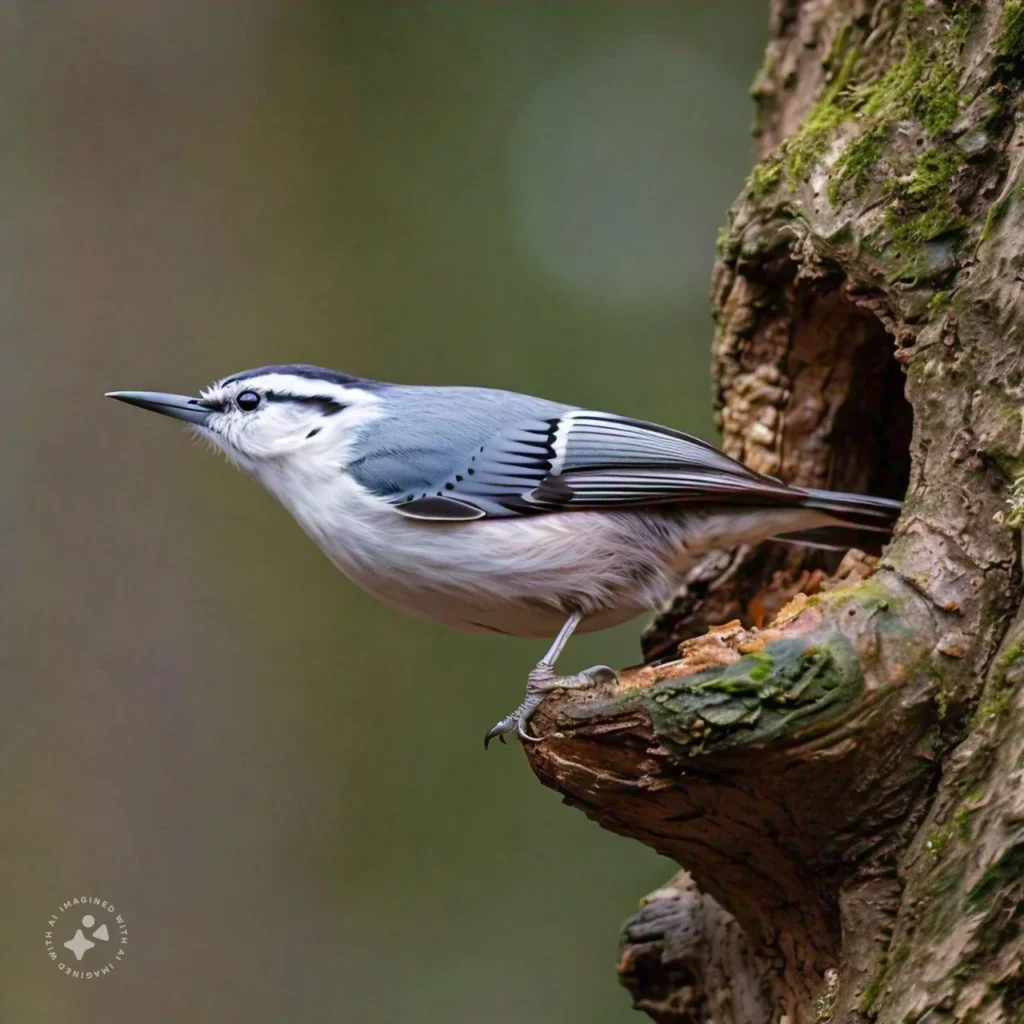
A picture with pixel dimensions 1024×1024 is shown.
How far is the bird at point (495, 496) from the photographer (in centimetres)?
253

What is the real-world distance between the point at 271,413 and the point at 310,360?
8.04ft

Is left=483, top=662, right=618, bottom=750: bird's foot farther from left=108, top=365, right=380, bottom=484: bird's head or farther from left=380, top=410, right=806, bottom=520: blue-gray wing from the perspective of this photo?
left=108, top=365, right=380, bottom=484: bird's head

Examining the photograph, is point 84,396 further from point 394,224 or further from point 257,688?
point 394,224

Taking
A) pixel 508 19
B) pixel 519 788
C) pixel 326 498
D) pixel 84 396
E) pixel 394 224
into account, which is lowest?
pixel 519 788

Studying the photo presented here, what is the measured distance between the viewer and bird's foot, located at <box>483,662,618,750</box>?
7.05 feet

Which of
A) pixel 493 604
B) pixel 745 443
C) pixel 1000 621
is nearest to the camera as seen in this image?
pixel 1000 621

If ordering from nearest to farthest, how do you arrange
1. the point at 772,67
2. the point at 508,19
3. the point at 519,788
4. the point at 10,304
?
the point at 772,67, the point at 10,304, the point at 519,788, the point at 508,19

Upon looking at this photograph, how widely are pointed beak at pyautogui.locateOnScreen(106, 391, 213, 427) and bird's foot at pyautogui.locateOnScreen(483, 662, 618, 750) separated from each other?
3.70 feet

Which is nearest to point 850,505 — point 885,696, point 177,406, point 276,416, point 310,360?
point 885,696

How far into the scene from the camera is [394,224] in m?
5.60

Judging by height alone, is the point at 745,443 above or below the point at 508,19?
below

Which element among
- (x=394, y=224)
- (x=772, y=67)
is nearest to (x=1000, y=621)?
(x=772, y=67)

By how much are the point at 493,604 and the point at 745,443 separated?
96 cm

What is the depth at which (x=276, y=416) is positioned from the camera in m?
2.79
